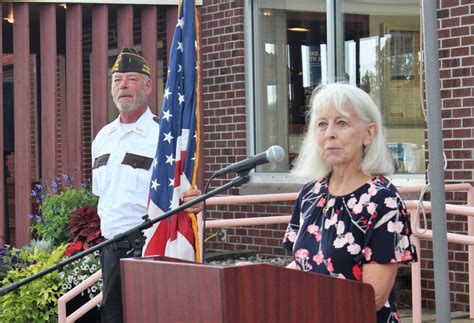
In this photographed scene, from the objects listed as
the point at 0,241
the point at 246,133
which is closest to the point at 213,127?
the point at 246,133

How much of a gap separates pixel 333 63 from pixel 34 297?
3202 mm

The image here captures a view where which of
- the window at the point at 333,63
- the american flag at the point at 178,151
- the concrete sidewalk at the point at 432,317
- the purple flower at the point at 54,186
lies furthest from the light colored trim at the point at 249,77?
the american flag at the point at 178,151

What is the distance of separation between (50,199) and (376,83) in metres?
3.01

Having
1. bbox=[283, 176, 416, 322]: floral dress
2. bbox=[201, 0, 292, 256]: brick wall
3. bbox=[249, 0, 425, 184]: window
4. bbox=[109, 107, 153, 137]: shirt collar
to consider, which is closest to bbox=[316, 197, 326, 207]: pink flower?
bbox=[283, 176, 416, 322]: floral dress

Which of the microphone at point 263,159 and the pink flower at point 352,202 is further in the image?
the microphone at point 263,159

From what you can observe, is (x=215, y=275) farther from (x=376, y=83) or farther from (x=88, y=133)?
(x=88, y=133)

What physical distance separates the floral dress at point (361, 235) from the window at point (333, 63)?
14.7 feet

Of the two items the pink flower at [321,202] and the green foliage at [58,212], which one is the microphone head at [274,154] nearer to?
the pink flower at [321,202]

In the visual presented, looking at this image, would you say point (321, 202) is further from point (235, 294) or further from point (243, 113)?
point (243, 113)

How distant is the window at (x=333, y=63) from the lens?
26.1 ft

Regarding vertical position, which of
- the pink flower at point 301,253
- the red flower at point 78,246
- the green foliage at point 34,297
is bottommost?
the green foliage at point 34,297

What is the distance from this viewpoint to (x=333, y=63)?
850cm

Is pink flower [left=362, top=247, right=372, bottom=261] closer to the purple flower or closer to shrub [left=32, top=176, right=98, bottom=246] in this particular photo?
shrub [left=32, top=176, right=98, bottom=246]

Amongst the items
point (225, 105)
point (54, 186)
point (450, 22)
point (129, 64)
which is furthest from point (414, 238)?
point (54, 186)
